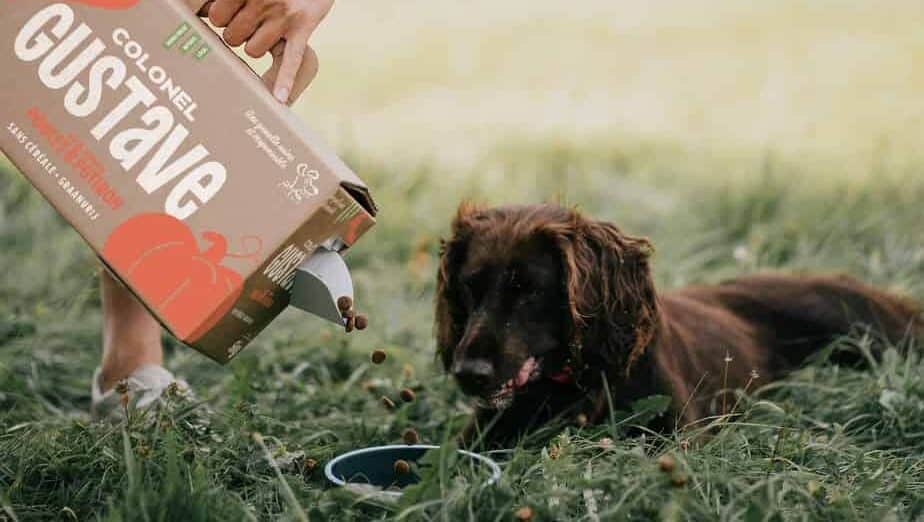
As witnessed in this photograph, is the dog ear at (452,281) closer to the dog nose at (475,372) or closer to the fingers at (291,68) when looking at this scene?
the dog nose at (475,372)

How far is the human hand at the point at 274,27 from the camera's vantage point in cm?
294

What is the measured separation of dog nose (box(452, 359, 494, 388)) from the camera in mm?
3215

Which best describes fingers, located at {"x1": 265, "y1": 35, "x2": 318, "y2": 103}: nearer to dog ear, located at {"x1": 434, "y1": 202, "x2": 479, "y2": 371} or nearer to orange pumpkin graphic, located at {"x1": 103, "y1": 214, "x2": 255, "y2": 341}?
orange pumpkin graphic, located at {"x1": 103, "y1": 214, "x2": 255, "y2": 341}

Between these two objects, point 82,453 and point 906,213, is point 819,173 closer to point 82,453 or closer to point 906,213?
point 906,213

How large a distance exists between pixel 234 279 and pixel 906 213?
4.05 meters

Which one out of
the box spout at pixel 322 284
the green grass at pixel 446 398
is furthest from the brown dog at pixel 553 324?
the box spout at pixel 322 284

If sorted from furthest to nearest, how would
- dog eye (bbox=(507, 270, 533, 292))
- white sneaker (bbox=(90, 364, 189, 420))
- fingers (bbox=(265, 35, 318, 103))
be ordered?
white sneaker (bbox=(90, 364, 189, 420)) → dog eye (bbox=(507, 270, 533, 292)) → fingers (bbox=(265, 35, 318, 103))

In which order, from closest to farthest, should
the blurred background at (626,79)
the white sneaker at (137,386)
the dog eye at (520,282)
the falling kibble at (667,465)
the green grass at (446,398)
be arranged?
the falling kibble at (667,465)
the green grass at (446,398)
the dog eye at (520,282)
the white sneaker at (137,386)
the blurred background at (626,79)

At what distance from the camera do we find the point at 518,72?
899 centimetres

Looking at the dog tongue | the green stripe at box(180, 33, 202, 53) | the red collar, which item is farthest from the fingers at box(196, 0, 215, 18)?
the red collar

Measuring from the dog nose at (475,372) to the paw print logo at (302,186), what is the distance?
84cm

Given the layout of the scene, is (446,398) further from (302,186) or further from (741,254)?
(741,254)

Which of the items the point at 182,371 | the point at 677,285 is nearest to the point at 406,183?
the point at 677,285

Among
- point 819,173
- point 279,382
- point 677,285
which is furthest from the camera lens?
point 819,173
